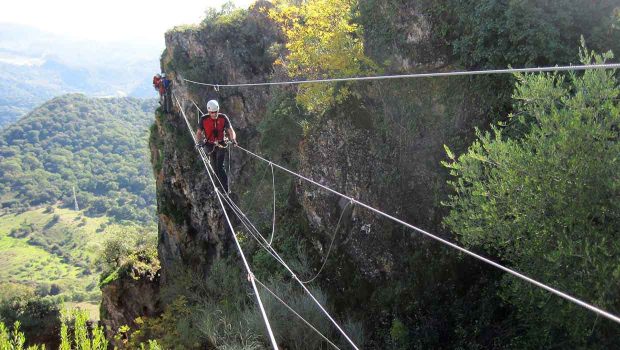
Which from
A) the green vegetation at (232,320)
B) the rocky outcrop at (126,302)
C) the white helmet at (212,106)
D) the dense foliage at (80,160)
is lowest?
the dense foliage at (80,160)

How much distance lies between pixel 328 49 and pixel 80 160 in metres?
176

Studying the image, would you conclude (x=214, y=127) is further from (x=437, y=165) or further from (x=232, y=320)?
(x=437, y=165)

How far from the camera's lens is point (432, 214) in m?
9.74

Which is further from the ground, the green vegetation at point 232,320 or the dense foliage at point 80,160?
the green vegetation at point 232,320

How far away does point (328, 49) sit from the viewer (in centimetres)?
1200

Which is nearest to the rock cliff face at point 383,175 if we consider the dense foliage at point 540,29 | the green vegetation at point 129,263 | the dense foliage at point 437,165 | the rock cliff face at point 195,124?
the dense foliage at point 437,165

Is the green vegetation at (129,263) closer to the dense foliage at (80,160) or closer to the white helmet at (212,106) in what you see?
the white helmet at (212,106)

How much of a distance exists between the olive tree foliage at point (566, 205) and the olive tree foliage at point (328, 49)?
615 cm

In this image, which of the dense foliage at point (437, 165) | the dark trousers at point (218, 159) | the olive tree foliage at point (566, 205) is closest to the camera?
the olive tree foliage at point (566, 205)

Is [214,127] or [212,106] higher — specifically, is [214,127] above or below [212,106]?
below

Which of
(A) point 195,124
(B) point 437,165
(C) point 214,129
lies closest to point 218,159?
(C) point 214,129

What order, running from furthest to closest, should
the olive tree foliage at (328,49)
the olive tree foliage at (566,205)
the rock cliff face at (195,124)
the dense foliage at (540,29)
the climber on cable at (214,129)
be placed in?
the rock cliff face at (195,124), the olive tree foliage at (328,49), the climber on cable at (214,129), the dense foliage at (540,29), the olive tree foliage at (566,205)

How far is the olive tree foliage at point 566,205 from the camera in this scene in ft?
17.1

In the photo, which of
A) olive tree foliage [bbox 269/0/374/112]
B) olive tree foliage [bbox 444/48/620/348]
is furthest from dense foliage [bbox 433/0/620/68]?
olive tree foliage [bbox 269/0/374/112]
